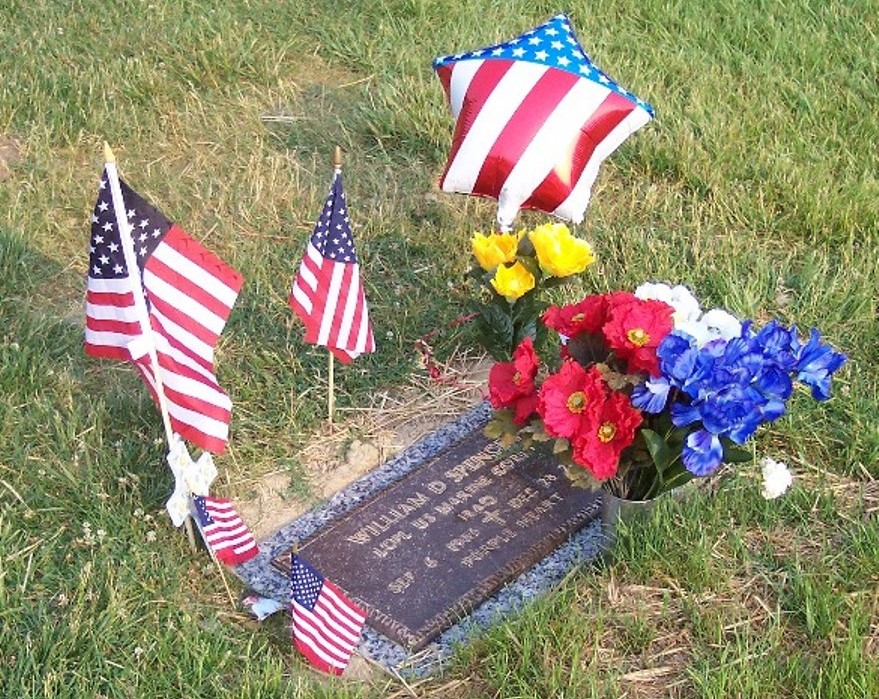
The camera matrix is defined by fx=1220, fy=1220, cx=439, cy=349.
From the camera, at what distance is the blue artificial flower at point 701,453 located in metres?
2.93

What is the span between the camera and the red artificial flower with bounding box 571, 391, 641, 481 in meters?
2.98

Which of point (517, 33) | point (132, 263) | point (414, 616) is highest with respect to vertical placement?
point (132, 263)

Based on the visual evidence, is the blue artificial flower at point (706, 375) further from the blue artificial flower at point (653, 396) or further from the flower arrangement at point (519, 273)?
the flower arrangement at point (519, 273)

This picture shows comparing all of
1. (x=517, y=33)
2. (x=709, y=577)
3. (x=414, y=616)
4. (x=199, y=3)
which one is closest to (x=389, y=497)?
(x=414, y=616)

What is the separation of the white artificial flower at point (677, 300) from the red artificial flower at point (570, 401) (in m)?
0.30

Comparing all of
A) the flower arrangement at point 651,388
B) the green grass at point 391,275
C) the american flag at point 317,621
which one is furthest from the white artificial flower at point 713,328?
the american flag at point 317,621

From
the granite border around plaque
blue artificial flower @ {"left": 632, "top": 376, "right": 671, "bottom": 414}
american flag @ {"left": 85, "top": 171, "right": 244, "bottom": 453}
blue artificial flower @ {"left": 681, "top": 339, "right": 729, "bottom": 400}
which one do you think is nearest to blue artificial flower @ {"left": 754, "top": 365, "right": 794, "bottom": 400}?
blue artificial flower @ {"left": 681, "top": 339, "right": 729, "bottom": 400}

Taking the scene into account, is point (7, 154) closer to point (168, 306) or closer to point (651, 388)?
point (168, 306)

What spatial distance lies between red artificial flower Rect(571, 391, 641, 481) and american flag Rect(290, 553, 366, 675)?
0.69 metres

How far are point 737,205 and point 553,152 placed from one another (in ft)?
3.81

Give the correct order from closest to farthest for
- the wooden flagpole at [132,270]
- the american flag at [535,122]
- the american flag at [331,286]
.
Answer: the wooden flagpole at [132,270] < the american flag at [331,286] < the american flag at [535,122]

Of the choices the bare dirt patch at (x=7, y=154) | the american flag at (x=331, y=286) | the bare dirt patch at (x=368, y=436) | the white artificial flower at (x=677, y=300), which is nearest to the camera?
the white artificial flower at (x=677, y=300)

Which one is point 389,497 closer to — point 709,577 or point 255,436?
point 255,436

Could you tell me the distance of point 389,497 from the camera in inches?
136
